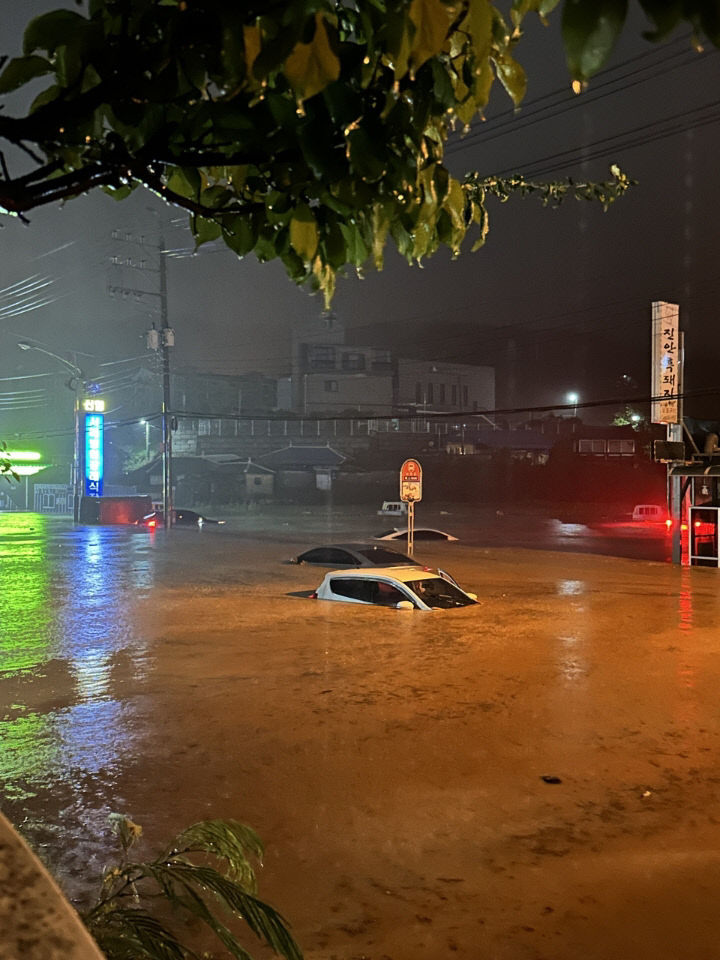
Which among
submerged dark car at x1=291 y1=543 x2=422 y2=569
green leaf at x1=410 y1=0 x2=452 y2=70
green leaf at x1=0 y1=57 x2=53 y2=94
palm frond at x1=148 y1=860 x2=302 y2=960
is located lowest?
submerged dark car at x1=291 y1=543 x2=422 y2=569

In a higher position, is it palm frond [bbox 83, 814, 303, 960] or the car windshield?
palm frond [bbox 83, 814, 303, 960]

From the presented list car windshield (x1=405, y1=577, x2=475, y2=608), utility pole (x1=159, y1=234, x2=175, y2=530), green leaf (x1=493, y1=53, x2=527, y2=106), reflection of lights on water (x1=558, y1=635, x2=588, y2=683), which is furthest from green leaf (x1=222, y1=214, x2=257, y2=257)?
utility pole (x1=159, y1=234, x2=175, y2=530)

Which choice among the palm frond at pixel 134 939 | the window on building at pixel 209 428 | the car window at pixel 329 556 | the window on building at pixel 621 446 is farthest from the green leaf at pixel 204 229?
the window on building at pixel 209 428

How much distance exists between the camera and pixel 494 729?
Result: 10359 mm

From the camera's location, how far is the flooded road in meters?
6.15

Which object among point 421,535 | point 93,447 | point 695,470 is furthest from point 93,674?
point 93,447

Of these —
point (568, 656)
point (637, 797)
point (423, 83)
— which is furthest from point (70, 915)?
point (568, 656)

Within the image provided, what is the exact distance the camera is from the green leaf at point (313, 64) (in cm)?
199

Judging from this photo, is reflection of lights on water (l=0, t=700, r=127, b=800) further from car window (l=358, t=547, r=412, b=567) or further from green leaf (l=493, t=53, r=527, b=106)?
car window (l=358, t=547, r=412, b=567)

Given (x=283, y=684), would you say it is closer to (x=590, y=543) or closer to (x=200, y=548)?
(x=200, y=548)

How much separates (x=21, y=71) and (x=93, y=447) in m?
52.2

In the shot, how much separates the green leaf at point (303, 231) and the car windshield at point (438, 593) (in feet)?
55.0

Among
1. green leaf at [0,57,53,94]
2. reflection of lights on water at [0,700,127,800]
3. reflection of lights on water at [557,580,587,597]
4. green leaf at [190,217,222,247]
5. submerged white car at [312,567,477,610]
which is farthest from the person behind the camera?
reflection of lights on water at [557,580,587,597]

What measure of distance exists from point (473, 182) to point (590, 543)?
35186 millimetres
